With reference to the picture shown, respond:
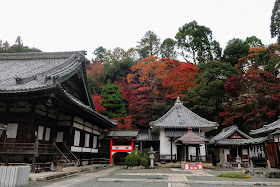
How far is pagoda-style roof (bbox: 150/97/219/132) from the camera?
22.9 meters

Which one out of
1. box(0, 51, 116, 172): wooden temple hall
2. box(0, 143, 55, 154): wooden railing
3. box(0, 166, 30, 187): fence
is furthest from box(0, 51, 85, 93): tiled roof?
box(0, 166, 30, 187): fence

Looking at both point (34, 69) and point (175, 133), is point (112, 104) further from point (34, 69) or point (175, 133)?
point (34, 69)

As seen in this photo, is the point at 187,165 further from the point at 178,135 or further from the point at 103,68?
the point at 103,68

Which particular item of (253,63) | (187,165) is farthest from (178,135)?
(253,63)

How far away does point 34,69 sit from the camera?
15.7m

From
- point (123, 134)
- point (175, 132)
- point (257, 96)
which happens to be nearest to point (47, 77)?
point (123, 134)

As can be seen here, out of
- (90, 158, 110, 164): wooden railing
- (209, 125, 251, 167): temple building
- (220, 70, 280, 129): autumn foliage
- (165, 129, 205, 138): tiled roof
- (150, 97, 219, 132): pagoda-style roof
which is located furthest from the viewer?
(220, 70, 280, 129): autumn foliage

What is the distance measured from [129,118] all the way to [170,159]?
33.4 feet

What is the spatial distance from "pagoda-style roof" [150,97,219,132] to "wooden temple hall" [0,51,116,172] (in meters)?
8.74

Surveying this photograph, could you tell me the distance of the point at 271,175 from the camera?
12266 millimetres

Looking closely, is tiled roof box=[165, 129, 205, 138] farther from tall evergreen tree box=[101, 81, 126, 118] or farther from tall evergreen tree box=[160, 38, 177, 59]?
tall evergreen tree box=[160, 38, 177, 59]

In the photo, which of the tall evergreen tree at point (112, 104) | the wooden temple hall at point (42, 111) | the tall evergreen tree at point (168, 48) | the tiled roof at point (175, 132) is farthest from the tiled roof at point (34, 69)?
the tall evergreen tree at point (168, 48)

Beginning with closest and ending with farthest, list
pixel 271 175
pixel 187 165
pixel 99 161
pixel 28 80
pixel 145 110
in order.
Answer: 1. pixel 28 80
2. pixel 271 175
3. pixel 187 165
4. pixel 99 161
5. pixel 145 110

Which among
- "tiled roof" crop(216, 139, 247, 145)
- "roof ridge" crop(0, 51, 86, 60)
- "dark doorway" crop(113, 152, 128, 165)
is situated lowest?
"dark doorway" crop(113, 152, 128, 165)
